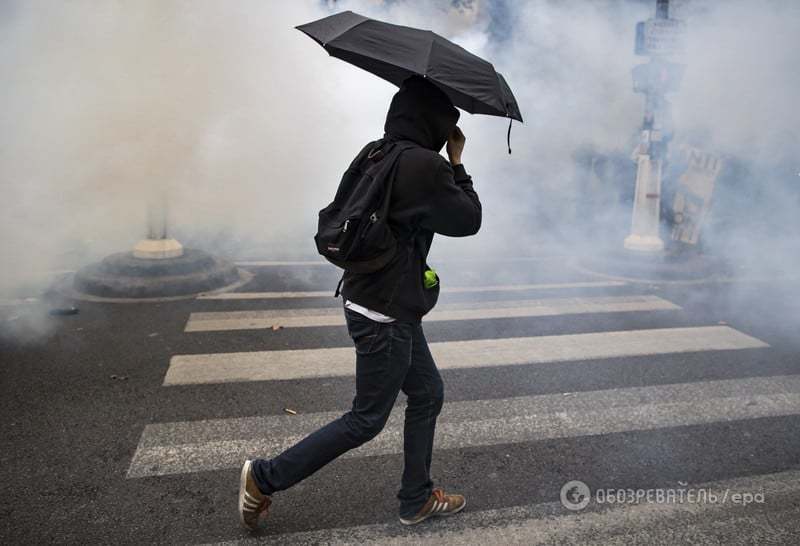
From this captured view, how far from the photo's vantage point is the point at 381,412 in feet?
8.02

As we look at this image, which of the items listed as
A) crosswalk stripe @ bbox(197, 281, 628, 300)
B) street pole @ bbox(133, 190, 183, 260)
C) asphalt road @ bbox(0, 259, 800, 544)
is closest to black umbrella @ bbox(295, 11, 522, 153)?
asphalt road @ bbox(0, 259, 800, 544)

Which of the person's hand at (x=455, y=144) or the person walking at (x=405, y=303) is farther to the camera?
the person's hand at (x=455, y=144)

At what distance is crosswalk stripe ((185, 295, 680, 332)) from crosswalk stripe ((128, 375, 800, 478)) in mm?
1602

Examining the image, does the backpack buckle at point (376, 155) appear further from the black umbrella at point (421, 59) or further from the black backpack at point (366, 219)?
the black umbrella at point (421, 59)

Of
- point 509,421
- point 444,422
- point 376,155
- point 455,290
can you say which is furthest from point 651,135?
point 376,155

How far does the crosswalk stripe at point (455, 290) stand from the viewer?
5.87 metres

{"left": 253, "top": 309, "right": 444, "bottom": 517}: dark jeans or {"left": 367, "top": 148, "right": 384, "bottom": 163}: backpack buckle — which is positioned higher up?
{"left": 367, "top": 148, "right": 384, "bottom": 163}: backpack buckle

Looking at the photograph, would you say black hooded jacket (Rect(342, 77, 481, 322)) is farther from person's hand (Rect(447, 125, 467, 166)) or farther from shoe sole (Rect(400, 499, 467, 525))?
shoe sole (Rect(400, 499, 467, 525))

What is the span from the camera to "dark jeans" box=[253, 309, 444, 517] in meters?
2.37

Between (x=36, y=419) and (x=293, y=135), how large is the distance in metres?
4.52

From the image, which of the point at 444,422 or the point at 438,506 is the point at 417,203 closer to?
the point at 438,506

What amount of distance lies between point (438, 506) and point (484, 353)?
1.97m

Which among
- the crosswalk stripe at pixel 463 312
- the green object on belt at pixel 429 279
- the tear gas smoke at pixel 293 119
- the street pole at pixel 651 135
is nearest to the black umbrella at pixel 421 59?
the green object on belt at pixel 429 279

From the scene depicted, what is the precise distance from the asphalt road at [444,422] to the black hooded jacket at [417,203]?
94 cm
